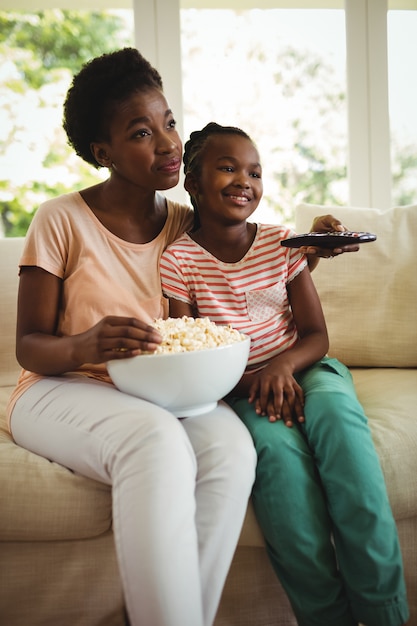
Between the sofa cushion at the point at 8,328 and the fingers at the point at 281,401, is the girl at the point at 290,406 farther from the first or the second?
the sofa cushion at the point at 8,328

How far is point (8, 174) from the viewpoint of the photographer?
2.80 meters

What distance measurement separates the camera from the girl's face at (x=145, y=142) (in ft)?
4.68

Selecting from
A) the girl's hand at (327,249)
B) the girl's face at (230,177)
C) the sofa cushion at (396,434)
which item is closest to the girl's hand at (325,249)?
the girl's hand at (327,249)

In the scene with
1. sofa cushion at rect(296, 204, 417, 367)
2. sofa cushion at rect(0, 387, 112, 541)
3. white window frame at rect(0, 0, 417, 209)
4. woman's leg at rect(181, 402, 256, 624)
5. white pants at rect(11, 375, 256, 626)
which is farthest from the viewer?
white window frame at rect(0, 0, 417, 209)

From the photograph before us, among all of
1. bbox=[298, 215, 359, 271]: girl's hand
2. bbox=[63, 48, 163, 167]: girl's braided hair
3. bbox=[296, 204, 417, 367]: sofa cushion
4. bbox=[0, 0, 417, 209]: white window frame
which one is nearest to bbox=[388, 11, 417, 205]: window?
bbox=[0, 0, 417, 209]: white window frame

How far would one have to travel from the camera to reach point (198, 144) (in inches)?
61.9

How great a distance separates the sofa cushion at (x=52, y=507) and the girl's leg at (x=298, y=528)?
0.31m

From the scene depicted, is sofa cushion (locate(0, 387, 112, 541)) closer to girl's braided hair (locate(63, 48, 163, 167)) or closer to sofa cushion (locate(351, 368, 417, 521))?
sofa cushion (locate(351, 368, 417, 521))

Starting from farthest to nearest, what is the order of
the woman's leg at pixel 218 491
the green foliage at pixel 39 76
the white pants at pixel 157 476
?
the green foliage at pixel 39 76 < the woman's leg at pixel 218 491 < the white pants at pixel 157 476

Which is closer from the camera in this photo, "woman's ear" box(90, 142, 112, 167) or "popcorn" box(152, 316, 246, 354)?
"popcorn" box(152, 316, 246, 354)

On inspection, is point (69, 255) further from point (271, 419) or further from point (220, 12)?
point (220, 12)

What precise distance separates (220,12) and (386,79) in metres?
0.77

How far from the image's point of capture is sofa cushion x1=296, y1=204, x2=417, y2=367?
6.12 feet

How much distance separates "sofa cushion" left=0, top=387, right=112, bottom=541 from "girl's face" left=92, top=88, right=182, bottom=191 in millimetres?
705
